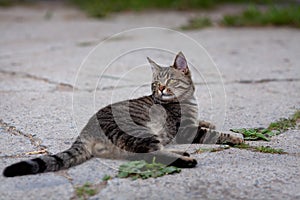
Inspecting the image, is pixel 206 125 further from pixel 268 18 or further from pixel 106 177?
pixel 268 18

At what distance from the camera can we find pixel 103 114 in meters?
2.79

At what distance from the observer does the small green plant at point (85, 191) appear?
84.7 inches

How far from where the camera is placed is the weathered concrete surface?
2.23 metres

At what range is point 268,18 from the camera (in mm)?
6535

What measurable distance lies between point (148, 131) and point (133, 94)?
3.72 feet

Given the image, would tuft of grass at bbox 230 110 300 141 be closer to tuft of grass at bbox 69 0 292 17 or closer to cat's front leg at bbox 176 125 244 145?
cat's front leg at bbox 176 125 244 145

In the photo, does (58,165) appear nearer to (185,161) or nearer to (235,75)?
(185,161)

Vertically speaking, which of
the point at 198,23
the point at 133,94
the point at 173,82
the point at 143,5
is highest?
the point at 143,5

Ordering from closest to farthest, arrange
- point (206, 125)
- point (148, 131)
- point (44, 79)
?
point (148, 131) < point (206, 125) < point (44, 79)

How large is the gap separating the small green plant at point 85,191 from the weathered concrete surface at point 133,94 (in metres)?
0.03

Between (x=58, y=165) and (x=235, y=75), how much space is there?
7.85ft

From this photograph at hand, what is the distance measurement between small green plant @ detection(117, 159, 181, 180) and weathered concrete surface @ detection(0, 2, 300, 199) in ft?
0.14

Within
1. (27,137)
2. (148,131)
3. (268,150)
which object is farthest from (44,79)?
(268,150)

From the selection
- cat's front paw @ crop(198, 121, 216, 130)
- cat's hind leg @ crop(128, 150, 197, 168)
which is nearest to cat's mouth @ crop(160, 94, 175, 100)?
cat's front paw @ crop(198, 121, 216, 130)
